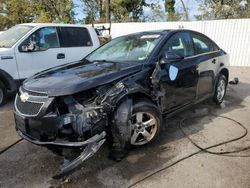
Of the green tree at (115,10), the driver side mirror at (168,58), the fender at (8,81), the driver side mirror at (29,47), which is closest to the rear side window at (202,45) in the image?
the driver side mirror at (168,58)

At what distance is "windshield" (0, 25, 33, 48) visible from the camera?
6.07m

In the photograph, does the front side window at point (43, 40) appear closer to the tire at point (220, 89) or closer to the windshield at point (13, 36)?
the windshield at point (13, 36)

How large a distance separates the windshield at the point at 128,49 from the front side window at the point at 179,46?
21 cm

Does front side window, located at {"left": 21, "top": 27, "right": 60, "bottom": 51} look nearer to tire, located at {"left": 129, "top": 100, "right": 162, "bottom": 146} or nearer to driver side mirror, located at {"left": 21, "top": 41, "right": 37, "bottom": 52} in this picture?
driver side mirror, located at {"left": 21, "top": 41, "right": 37, "bottom": 52}

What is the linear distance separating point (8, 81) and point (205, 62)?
4252mm

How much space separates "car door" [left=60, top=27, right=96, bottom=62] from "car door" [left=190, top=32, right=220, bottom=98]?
3.28 m

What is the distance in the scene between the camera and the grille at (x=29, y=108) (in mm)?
3049

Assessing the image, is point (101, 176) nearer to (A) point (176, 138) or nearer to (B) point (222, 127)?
(A) point (176, 138)

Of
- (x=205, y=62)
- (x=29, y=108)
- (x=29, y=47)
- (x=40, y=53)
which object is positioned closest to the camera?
(x=29, y=108)

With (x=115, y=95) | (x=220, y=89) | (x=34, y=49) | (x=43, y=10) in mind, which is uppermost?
(x=43, y=10)

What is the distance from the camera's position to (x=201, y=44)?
512cm

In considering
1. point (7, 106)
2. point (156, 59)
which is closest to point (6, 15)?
point (7, 106)

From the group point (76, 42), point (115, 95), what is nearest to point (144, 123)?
point (115, 95)

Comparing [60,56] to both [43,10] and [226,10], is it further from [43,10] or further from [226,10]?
[43,10]
